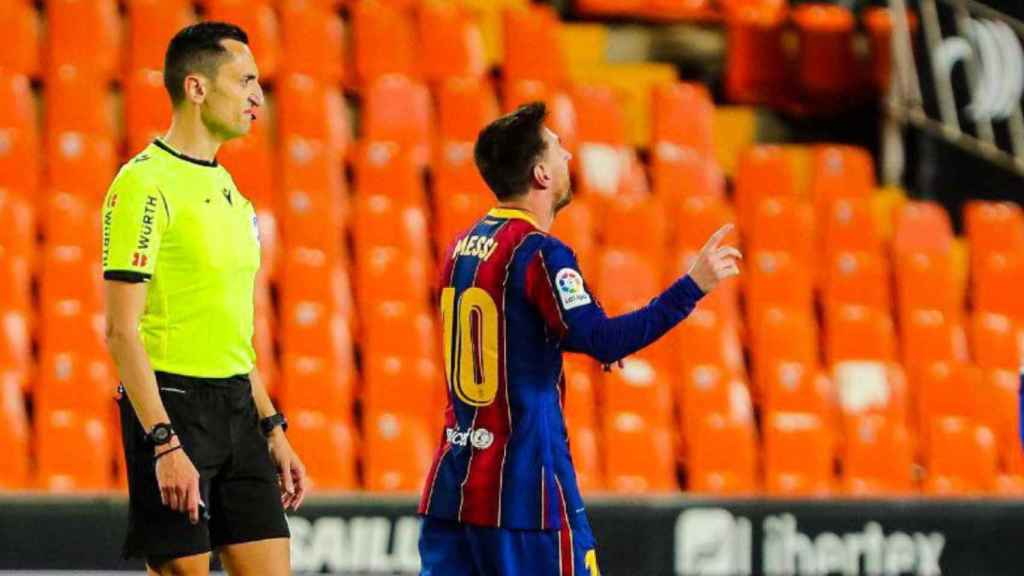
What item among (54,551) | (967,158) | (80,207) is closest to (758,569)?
(54,551)

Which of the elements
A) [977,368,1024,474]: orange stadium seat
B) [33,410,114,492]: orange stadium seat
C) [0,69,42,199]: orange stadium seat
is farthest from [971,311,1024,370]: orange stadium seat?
[0,69,42,199]: orange stadium seat

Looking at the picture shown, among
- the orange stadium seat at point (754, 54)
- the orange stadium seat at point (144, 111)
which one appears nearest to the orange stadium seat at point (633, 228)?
the orange stadium seat at point (754, 54)

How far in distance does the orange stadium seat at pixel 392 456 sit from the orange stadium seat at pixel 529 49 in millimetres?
2316

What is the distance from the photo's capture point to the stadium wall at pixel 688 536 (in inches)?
271

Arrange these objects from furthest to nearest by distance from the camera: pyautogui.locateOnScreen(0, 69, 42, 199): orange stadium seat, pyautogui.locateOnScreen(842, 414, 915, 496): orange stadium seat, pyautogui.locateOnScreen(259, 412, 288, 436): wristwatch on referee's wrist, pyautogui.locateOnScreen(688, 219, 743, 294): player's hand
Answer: pyautogui.locateOnScreen(842, 414, 915, 496): orange stadium seat, pyautogui.locateOnScreen(0, 69, 42, 199): orange stadium seat, pyautogui.locateOnScreen(259, 412, 288, 436): wristwatch on referee's wrist, pyautogui.locateOnScreen(688, 219, 743, 294): player's hand

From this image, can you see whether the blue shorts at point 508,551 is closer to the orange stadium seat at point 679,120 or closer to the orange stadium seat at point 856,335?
the orange stadium seat at point 856,335

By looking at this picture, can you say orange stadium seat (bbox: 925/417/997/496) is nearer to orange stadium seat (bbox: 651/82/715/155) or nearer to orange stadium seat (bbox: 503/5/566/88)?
orange stadium seat (bbox: 651/82/715/155)

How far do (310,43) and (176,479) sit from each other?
559cm

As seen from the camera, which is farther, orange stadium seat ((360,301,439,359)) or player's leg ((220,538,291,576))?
orange stadium seat ((360,301,439,359))

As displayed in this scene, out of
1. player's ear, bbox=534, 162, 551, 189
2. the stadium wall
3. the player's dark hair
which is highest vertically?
the player's dark hair

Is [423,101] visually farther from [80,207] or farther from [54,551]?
[54,551]

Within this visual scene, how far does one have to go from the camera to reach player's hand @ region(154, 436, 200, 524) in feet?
13.1

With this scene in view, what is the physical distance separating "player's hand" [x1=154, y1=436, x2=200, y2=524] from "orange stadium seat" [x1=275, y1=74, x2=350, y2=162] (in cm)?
493

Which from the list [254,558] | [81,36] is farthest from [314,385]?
[254,558]
